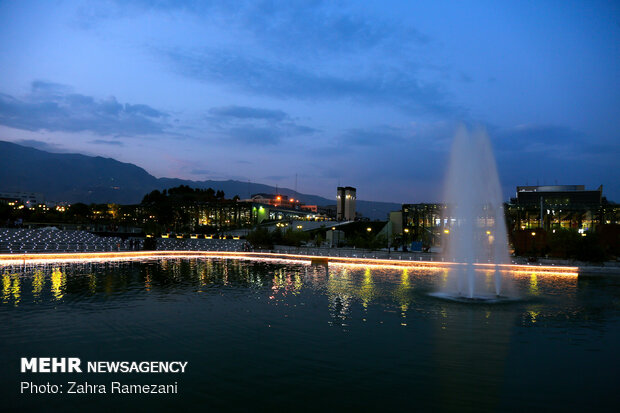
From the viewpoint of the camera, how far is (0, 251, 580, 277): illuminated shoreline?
33156 mm

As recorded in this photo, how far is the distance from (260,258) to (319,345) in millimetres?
31043

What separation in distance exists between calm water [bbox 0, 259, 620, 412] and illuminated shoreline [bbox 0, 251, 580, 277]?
10106mm

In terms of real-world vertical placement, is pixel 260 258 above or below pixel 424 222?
below

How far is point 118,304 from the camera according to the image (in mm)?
17922

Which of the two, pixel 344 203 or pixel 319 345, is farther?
pixel 344 203

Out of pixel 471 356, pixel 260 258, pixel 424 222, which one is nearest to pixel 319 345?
pixel 471 356

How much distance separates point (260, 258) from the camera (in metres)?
43.2

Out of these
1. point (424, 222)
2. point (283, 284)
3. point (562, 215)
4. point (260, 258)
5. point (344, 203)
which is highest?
point (344, 203)

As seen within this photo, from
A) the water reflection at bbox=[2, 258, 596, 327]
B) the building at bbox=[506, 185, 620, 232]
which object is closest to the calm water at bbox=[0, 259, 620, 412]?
the water reflection at bbox=[2, 258, 596, 327]

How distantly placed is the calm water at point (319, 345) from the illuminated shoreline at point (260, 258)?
10.1 metres

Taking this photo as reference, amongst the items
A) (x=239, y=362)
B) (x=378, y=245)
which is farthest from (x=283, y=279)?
(x=378, y=245)

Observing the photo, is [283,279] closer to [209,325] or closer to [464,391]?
[209,325]

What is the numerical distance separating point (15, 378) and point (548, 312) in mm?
18794

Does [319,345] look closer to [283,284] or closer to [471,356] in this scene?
[471,356]
